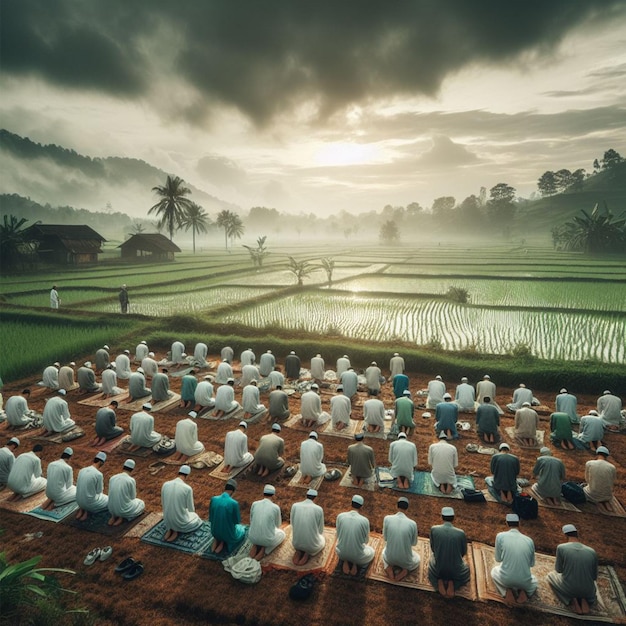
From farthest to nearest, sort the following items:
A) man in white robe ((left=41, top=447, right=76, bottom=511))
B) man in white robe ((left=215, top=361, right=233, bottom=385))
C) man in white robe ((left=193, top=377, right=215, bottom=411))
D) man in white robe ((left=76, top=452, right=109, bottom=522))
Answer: man in white robe ((left=215, top=361, right=233, bottom=385))
man in white robe ((left=193, top=377, right=215, bottom=411))
man in white robe ((left=41, top=447, right=76, bottom=511))
man in white robe ((left=76, top=452, right=109, bottom=522))

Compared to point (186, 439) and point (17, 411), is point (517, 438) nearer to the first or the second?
point (186, 439)

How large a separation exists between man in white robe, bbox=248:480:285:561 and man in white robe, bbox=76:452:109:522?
3.32 meters

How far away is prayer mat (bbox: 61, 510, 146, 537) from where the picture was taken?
26.7 feet

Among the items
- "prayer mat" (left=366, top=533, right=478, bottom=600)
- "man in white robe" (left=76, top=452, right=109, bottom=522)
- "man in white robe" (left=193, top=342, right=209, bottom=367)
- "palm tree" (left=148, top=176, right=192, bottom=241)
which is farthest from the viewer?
"palm tree" (left=148, top=176, right=192, bottom=241)

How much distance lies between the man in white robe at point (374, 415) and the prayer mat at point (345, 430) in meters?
0.41

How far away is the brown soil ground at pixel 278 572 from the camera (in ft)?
20.5

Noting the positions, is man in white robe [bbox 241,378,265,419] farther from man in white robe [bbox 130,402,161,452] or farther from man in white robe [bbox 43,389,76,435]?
man in white robe [bbox 43,389,76,435]

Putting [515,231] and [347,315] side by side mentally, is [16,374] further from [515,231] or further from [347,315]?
[515,231]

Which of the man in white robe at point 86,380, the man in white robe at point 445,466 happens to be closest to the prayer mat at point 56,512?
the man in white robe at point 86,380

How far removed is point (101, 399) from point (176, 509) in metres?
8.69

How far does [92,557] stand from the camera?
24.0ft

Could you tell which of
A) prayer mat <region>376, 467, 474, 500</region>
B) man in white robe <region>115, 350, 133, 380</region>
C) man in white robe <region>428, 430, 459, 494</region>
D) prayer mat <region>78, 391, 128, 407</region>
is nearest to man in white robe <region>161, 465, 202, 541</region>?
prayer mat <region>376, 467, 474, 500</region>

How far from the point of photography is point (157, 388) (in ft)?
47.2

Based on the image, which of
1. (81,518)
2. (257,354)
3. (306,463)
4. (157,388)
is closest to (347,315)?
(257,354)
